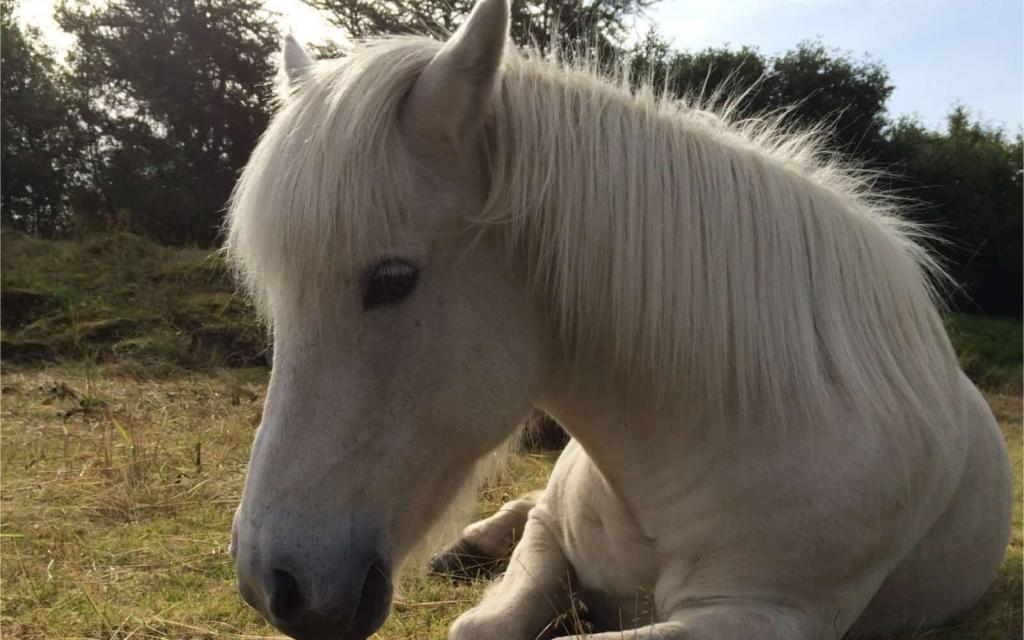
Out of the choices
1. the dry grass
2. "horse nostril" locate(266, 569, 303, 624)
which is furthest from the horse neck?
the dry grass

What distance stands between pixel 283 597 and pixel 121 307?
8403 mm

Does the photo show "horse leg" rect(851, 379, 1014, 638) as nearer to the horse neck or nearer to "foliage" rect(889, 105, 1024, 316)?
the horse neck

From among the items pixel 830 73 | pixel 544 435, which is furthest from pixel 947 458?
pixel 830 73

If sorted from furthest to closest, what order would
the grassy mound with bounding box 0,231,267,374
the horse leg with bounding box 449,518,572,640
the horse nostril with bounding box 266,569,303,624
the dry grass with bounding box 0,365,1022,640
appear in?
the grassy mound with bounding box 0,231,267,374, the dry grass with bounding box 0,365,1022,640, the horse leg with bounding box 449,518,572,640, the horse nostril with bounding box 266,569,303,624

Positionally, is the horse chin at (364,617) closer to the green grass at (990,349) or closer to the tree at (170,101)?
the green grass at (990,349)

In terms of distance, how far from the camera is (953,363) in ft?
7.22

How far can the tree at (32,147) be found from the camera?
1303 centimetres

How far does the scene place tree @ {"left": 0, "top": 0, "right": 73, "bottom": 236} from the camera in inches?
513

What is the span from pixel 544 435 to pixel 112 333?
17.1 ft

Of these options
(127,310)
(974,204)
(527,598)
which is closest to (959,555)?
(527,598)

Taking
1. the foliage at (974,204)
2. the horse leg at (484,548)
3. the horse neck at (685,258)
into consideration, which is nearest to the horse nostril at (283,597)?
the horse neck at (685,258)

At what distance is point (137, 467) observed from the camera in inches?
147

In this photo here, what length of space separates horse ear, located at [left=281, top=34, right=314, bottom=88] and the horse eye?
2.26 ft

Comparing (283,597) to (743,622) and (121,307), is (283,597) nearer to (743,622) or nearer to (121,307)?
(743,622)
